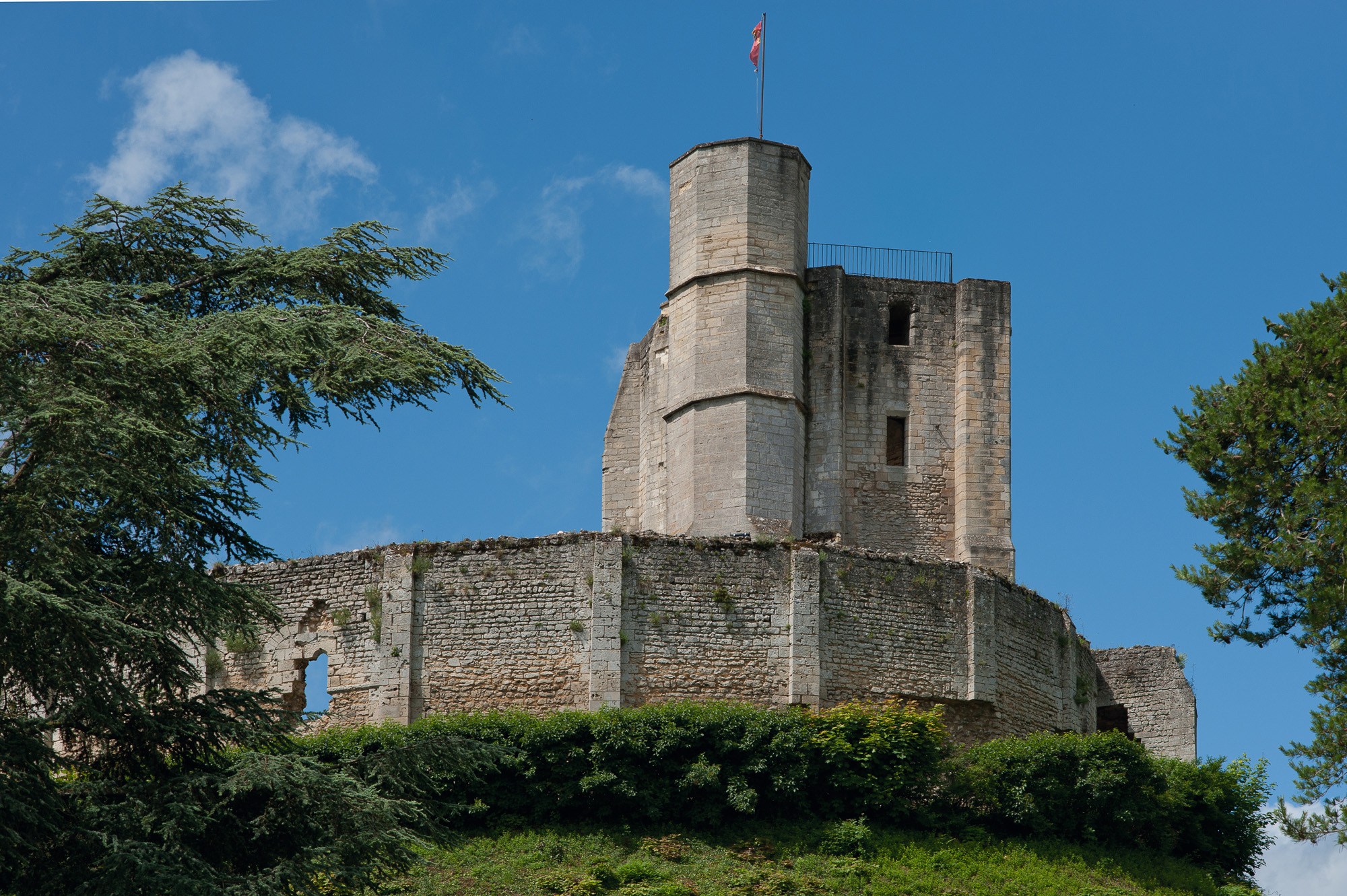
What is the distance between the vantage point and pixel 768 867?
2295 cm

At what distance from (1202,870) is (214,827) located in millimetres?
15614

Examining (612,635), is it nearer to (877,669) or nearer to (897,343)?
(877,669)

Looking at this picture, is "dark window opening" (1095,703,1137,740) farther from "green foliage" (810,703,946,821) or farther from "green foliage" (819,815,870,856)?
"green foliage" (819,815,870,856)

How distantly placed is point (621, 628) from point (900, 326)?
31.0 ft

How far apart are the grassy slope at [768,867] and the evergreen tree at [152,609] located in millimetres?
5035

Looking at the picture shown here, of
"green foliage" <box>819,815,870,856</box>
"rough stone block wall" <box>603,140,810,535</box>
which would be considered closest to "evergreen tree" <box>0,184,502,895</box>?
"green foliage" <box>819,815,870,856</box>

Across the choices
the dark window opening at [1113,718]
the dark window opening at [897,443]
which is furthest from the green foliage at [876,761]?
the dark window opening at [1113,718]

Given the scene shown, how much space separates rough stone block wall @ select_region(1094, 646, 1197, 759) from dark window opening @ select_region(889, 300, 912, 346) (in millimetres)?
6885

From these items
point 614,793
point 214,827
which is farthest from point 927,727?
point 214,827

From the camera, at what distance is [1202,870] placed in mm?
25609

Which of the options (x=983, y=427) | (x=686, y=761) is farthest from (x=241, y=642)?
(x=983, y=427)

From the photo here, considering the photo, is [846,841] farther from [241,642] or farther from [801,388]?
[801,388]

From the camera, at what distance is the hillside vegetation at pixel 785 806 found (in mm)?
22734

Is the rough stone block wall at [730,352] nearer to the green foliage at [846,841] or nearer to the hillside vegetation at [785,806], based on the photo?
the hillside vegetation at [785,806]
